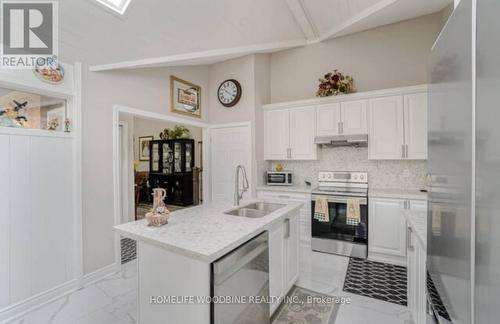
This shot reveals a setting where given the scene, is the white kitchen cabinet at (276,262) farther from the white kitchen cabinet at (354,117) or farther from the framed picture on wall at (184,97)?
the framed picture on wall at (184,97)

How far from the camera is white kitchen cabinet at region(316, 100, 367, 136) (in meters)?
3.56

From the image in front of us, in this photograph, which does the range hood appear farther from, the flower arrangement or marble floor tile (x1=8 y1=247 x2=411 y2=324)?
marble floor tile (x1=8 y1=247 x2=411 y2=324)

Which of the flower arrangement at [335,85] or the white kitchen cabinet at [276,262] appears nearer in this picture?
the white kitchen cabinet at [276,262]

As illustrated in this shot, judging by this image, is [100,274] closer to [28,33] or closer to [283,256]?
[283,256]

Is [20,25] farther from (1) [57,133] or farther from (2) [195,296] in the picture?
(2) [195,296]

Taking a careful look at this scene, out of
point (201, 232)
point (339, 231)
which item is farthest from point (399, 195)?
point (201, 232)

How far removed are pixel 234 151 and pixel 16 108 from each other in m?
2.96

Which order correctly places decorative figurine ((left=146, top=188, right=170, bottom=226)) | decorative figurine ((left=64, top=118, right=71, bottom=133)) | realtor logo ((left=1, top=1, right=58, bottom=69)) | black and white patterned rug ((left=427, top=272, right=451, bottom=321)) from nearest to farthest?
black and white patterned rug ((left=427, top=272, right=451, bottom=321))
decorative figurine ((left=146, top=188, right=170, bottom=226))
realtor logo ((left=1, top=1, right=58, bottom=69))
decorative figurine ((left=64, top=118, right=71, bottom=133))

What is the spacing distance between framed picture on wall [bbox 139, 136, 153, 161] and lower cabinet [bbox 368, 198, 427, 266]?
22.6 ft

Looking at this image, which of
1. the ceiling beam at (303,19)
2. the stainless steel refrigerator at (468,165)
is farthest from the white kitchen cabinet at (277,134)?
the stainless steel refrigerator at (468,165)

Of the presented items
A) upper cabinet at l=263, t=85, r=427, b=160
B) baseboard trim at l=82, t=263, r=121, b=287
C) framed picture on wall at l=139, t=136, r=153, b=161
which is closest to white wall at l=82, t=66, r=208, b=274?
baseboard trim at l=82, t=263, r=121, b=287

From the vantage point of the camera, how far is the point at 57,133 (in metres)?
2.37

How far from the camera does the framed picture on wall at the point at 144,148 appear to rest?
7742 mm

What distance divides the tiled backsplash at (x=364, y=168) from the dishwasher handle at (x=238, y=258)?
2.74m
